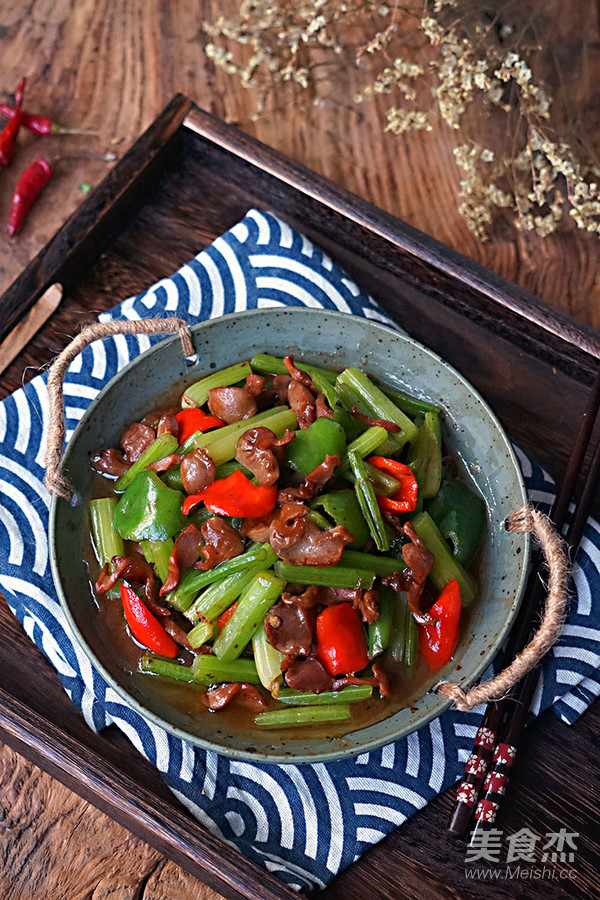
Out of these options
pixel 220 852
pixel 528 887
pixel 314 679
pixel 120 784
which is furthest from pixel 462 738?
pixel 120 784

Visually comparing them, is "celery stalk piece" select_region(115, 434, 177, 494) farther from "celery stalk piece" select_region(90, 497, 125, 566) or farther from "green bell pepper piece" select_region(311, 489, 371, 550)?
"green bell pepper piece" select_region(311, 489, 371, 550)

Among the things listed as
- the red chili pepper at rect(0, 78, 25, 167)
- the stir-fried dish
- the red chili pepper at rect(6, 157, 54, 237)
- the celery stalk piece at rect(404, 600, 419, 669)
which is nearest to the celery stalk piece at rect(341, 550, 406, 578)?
the stir-fried dish

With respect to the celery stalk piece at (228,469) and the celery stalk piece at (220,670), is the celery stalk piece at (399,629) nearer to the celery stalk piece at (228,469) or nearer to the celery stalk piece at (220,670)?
the celery stalk piece at (220,670)

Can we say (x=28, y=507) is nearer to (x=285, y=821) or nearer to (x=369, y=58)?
(x=285, y=821)

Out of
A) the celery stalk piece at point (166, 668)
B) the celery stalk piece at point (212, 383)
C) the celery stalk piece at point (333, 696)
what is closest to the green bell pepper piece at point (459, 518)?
the celery stalk piece at point (333, 696)

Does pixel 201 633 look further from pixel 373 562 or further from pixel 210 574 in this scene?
pixel 373 562

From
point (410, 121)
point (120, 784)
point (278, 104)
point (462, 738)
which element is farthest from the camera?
point (278, 104)

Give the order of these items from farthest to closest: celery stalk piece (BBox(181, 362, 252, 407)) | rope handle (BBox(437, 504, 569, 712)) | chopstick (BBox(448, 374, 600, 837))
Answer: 1. celery stalk piece (BBox(181, 362, 252, 407))
2. chopstick (BBox(448, 374, 600, 837))
3. rope handle (BBox(437, 504, 569, 712))
